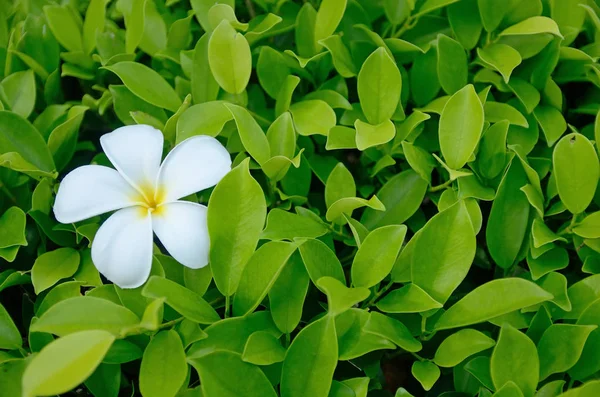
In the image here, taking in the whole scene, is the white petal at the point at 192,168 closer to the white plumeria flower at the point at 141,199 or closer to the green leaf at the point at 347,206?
the white plumeria flower at the point at 141,199

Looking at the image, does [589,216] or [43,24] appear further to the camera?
[43,24]

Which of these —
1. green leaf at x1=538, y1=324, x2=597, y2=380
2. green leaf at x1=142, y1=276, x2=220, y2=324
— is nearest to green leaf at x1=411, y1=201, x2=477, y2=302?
green leaf at x1=538, y1=324, x2=597, y2=380

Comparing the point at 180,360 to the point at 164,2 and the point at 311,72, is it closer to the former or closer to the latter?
the point at 311,72

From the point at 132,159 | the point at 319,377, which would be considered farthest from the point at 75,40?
the point at 319,377

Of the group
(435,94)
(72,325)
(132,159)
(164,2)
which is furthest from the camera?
(164,2)

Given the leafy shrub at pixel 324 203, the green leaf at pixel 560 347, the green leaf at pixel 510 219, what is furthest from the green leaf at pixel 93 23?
the green leaf at pixel 560 347

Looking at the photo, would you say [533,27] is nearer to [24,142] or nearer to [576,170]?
[576,170]
